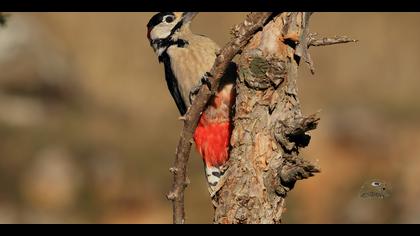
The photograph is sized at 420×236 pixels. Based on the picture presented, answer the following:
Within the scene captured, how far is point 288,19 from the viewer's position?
430 cm

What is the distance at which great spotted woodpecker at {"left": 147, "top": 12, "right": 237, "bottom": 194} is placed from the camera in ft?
17.3

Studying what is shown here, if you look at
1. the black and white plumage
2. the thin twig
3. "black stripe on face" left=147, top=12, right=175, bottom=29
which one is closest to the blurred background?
the black and white plumage

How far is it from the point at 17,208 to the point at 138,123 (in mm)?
2719

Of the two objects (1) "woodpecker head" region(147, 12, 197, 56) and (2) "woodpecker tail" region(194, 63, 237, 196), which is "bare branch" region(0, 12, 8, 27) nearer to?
(1) "woodpecker head" region(147, 12, 197, 56)

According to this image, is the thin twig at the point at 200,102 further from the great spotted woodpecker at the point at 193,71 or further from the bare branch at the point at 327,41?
the great spotted woodpecker at the point at 193,71

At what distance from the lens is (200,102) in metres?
4.27

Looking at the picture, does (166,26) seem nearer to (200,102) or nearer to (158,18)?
(158,18)

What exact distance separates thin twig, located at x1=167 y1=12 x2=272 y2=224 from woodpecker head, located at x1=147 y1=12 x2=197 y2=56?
1358 millimetres

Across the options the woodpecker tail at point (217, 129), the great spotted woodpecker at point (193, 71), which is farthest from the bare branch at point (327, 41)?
the great spotted woodpecker at point (193, 71)

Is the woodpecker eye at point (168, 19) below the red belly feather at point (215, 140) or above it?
above

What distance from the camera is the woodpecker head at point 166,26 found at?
558 centimetres

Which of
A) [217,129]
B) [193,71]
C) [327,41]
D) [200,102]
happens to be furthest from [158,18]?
[327,41]

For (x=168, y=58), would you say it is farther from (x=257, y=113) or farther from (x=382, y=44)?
(x=382, y=44)
